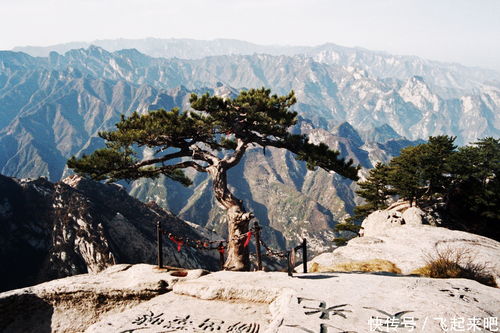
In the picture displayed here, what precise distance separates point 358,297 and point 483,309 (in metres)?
3.68

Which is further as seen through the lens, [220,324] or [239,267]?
[239,267]

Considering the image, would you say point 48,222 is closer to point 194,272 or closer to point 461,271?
point 194,272

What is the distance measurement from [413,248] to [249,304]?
42.2 feet

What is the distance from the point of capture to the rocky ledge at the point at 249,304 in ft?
31.6

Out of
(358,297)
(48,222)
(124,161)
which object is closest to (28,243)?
(48,222)

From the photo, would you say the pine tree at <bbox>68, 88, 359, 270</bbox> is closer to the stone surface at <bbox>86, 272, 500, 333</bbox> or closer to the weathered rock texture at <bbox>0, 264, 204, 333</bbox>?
the weathered rock texture at <bbox>0, 264, 204, 333</bbox>

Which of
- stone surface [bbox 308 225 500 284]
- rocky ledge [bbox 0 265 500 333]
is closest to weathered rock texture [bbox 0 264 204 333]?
rocky ledge [bbox 0 265 500 333]

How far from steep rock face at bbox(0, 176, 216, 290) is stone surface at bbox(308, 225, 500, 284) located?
46.3 m

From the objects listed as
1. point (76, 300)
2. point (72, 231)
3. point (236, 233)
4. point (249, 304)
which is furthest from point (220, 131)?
point (72, 231)

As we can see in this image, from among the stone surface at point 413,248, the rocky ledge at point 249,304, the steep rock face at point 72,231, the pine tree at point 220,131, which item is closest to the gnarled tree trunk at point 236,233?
the pine tree at point 220,131

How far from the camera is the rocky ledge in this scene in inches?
379

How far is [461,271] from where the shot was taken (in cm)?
1500

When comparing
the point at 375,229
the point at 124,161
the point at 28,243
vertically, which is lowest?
the point at 28,243

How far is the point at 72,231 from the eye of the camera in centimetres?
6862
